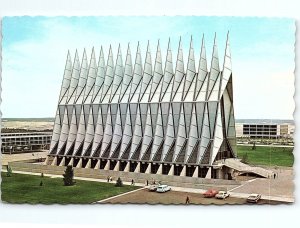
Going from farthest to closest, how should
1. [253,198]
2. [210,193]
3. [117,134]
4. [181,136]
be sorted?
1. [117,134]
2. [181,136]
3. [210,193]
4. [253,198]

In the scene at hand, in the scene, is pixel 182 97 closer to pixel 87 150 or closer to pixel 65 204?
pixel 87 150

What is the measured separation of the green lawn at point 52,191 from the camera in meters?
7.77

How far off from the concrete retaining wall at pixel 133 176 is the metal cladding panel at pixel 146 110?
11.0 inches

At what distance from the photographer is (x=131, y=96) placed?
8375mm

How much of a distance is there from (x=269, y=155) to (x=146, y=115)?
→ 209 cm

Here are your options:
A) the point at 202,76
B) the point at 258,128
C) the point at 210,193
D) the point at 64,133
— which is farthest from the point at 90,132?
the point at 258,128

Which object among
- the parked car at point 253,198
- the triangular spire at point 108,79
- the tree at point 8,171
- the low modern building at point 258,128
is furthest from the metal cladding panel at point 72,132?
the parked car at point 253,198

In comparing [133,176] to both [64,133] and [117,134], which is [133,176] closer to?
[117,134]

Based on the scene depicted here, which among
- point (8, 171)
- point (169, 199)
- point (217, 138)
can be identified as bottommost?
point (169, 199)

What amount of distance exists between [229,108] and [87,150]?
8.27 feet

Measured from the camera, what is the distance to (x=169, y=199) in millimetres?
7625

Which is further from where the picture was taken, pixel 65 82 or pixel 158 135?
pixel 65 82

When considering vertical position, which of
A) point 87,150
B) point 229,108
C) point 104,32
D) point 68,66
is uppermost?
point 104,32

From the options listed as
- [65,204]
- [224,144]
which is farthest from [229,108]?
[65,204]
